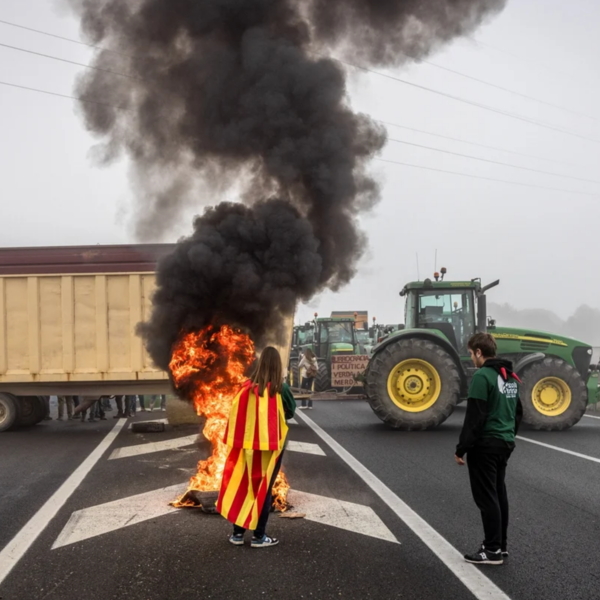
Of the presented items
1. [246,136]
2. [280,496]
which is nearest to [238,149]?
[246,136]

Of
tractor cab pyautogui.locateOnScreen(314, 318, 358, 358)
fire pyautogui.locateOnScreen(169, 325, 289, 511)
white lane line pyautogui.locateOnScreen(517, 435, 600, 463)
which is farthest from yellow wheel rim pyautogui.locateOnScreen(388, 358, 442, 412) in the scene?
tractor cab pyautogui.locateOnScreen(314, 318, 358, 358)

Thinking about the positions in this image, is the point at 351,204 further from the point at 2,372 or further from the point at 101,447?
the point at 2,372

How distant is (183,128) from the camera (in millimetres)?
8922

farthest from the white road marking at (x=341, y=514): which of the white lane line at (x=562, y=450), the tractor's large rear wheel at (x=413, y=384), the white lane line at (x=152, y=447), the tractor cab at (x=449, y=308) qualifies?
the tractor cab at (x=449, y=308)

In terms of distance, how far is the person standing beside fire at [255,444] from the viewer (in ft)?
17.5

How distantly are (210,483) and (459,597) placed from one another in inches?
120

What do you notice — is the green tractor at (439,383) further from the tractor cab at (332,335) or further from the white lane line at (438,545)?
the tractor cab at (332,335)

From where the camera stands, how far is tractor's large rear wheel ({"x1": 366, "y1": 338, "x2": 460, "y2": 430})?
12.5 metres

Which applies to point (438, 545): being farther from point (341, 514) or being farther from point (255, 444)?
point (255, 444)

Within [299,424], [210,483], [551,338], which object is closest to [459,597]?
[210,483]

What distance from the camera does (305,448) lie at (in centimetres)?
1039

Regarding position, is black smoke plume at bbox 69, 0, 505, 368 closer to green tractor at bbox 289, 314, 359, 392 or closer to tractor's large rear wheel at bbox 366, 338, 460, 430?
tractor's large rear wheel at bbox 366, 338, 460, 430

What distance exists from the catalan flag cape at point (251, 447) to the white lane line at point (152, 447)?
15.8ft

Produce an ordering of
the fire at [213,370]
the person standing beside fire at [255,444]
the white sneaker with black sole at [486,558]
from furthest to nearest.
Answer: the fire at [213,370] → the person standing beside fire at [255,444] → the white sneaker with black sole at [486,558]
